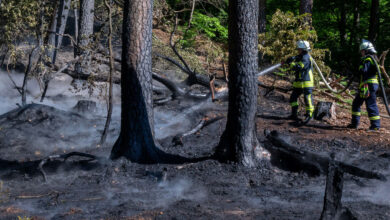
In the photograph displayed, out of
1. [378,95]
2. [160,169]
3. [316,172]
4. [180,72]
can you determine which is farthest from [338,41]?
[160,169]

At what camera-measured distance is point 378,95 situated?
15242 mm

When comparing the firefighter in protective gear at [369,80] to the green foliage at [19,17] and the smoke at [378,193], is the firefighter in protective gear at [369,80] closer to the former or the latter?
the smoke at [378,193]

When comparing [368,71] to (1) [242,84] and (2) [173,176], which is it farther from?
(2) [173,176]

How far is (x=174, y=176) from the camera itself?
21.2 ft

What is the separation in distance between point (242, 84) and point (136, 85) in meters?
1.89

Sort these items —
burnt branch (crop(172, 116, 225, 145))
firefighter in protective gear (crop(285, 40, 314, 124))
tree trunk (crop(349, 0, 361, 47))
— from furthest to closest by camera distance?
tree trunk (crop(349, 0, 361, 47))
firefighter in protective gear (crop(285, 40, 314, 124))
burnt branch (crop(172, 116, 225, 145))

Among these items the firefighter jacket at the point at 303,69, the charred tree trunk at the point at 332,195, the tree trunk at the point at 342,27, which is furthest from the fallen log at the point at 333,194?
the tree trunk at the point at 342,27

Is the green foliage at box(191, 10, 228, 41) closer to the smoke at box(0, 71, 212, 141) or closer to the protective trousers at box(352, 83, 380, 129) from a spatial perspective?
the smoke at box(0, 71, 212, 141)

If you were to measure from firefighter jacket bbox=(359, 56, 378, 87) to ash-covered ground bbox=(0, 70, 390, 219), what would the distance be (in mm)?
1196

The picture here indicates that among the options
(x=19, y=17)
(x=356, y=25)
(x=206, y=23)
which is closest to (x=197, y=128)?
(x=19, y=17)

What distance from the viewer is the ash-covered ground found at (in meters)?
4.99

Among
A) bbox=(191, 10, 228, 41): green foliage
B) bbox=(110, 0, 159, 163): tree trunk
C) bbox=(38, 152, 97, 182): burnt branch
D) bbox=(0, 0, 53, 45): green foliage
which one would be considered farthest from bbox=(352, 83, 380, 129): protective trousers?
bbox=(191, 10, 228, 41): green foliage

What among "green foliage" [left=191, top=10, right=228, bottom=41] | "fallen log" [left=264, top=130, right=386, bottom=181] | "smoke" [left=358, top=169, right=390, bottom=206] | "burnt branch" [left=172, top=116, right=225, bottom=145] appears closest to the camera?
"smoke" [left=358, top=169, right=390, bottom=206]

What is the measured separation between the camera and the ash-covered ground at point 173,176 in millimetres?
4992
